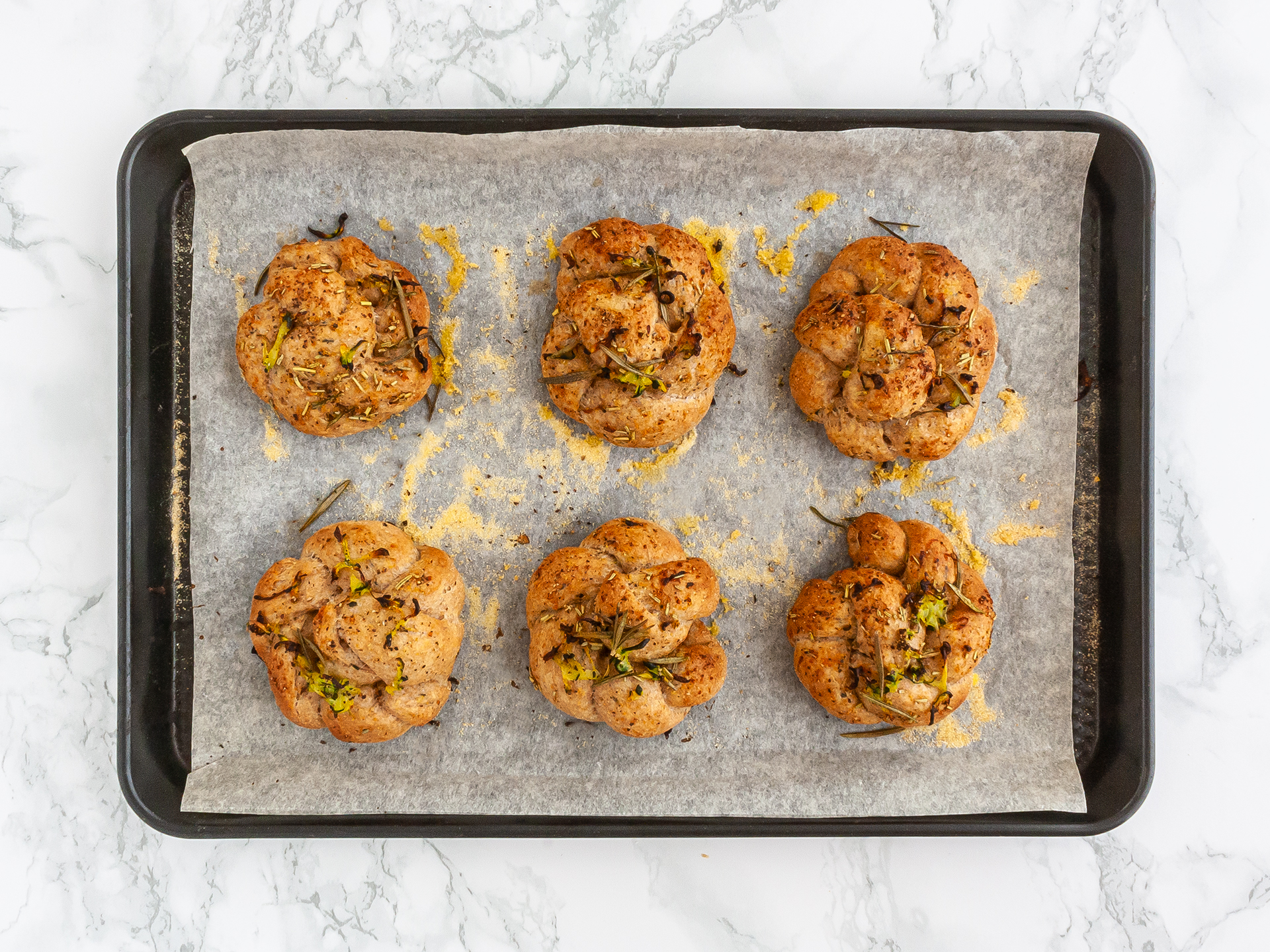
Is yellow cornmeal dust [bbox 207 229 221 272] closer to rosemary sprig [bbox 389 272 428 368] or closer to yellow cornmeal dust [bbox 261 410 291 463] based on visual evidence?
yellow cornmeal dust [bbox 261 410 291 463]

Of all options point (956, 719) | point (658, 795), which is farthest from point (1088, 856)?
point (658, 795)

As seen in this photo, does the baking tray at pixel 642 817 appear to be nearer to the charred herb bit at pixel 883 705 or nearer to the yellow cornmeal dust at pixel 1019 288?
the yellow cornmeal dust at pixel 1019 288

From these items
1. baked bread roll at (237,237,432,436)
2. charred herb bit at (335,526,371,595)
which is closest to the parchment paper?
baked bread roll at (237,237,432,436)

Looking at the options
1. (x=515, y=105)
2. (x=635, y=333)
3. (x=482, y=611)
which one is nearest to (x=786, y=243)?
(x=635, y=333)

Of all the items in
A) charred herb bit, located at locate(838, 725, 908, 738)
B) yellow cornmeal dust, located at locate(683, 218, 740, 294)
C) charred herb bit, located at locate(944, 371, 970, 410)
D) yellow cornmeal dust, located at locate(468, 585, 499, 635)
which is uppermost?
yellow cornmeal dust, located at locate(683, 218, 740, 294)

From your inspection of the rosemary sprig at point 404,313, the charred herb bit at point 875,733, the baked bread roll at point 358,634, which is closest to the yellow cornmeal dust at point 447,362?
the rosemary sprig at point 404,313

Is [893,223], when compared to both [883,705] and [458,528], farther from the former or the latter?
[458,528]
